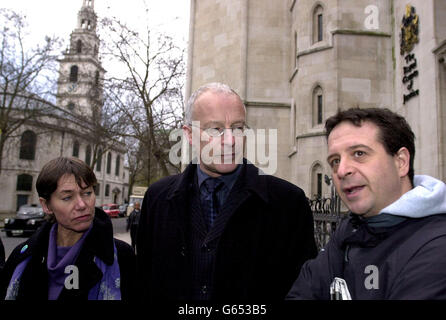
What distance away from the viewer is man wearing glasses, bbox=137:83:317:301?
6.06 ft

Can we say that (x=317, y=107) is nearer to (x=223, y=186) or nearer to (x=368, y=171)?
(x=223, y=186)

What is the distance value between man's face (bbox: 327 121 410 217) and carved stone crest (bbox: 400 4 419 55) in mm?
10882

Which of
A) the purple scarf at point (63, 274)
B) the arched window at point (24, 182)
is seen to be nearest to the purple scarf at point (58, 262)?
the purple scarf at point (63, 274)

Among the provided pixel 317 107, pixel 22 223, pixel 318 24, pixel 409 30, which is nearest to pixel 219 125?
pixel 409 30

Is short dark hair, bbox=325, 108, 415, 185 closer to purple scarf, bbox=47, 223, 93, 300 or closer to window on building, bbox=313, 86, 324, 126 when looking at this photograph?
purple scarf, bbox=47, 223, 93, 300

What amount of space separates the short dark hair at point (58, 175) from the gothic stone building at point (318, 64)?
950 cm

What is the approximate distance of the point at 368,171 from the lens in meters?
1.37

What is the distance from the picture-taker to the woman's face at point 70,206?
211 centimetres

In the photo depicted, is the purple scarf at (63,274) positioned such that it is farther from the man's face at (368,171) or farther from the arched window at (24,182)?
the arched window at (24,182)

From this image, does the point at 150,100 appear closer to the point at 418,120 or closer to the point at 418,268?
the point at 418,120

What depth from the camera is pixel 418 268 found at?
41.7 inches

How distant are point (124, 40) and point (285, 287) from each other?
1701cm

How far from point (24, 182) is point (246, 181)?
42162 millimetres
